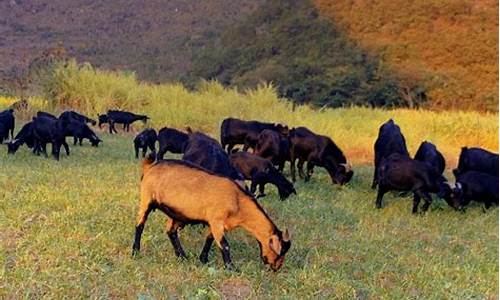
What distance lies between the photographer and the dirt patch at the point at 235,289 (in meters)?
4.85

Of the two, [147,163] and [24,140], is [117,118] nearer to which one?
[24,140]

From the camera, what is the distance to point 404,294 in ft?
17.4

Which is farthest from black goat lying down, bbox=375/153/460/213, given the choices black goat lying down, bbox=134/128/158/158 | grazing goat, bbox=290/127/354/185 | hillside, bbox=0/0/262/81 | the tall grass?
hillside, bbox=0/0/262/81

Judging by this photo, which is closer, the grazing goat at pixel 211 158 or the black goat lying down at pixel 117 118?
the grazing goat at pixel 211 158

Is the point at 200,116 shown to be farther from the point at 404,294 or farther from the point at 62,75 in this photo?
the point at 404,294

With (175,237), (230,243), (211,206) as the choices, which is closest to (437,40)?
(230,243)

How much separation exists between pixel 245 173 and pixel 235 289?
4194mm

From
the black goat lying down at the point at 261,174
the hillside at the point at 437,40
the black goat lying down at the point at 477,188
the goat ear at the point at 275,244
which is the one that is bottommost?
the hillside at the point at 437,40

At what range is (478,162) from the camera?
11086 mm

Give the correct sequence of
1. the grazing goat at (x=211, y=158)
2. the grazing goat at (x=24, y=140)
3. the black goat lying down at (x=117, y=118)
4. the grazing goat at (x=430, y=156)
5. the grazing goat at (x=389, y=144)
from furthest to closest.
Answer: the black goat lying down at (x=117, y=118), the grazing goat at (x=389, y=144), the grazing goat at (x=24, y=140), the grazing goat at (x=430, y=156), the grazing goat at (x=211, y=158)

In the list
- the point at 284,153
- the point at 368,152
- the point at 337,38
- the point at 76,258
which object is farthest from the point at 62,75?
the point at 337,38

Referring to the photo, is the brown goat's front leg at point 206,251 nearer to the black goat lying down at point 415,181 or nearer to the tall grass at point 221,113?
the black goat lying down at point 415,181

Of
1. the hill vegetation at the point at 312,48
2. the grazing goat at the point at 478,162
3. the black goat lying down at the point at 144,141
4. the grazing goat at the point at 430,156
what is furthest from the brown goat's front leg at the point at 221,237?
the hill vegetation at the point at 312,48

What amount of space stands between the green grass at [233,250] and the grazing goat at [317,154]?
5.43 ft
